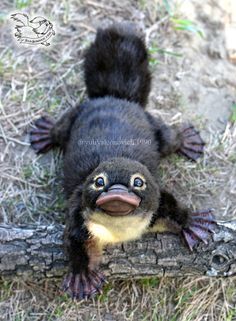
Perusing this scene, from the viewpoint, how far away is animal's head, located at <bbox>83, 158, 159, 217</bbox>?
9.21 ft

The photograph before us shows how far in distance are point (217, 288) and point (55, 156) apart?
4.64 ft

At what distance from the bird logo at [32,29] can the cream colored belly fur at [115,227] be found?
1772mm

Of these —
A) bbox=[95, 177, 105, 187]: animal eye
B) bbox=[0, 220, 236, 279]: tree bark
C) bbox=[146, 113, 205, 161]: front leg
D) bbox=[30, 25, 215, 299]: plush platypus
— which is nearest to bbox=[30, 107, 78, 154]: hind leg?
bbox=[30, 25, 215, 299]: plush platypus

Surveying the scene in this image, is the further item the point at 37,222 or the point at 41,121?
the point at 41,121

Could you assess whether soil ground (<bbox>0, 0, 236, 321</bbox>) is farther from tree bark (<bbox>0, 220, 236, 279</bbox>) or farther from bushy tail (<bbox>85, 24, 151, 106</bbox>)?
bushy tail (<bbox>85, 24, 151, 106</bbox>)

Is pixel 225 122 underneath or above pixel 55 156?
above

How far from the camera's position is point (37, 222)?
3791 millimetres

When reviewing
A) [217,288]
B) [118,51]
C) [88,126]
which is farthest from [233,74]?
[217,288]

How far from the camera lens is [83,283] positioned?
3.34 m

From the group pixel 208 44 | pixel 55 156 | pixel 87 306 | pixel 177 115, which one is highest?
pixel 208 44

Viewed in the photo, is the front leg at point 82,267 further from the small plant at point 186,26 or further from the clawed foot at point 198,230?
the small plant at point 186,26

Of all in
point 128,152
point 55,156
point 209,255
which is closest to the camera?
point 209,255

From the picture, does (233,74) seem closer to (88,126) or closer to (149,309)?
(88,126)

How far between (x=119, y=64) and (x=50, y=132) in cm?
Answer: 68
